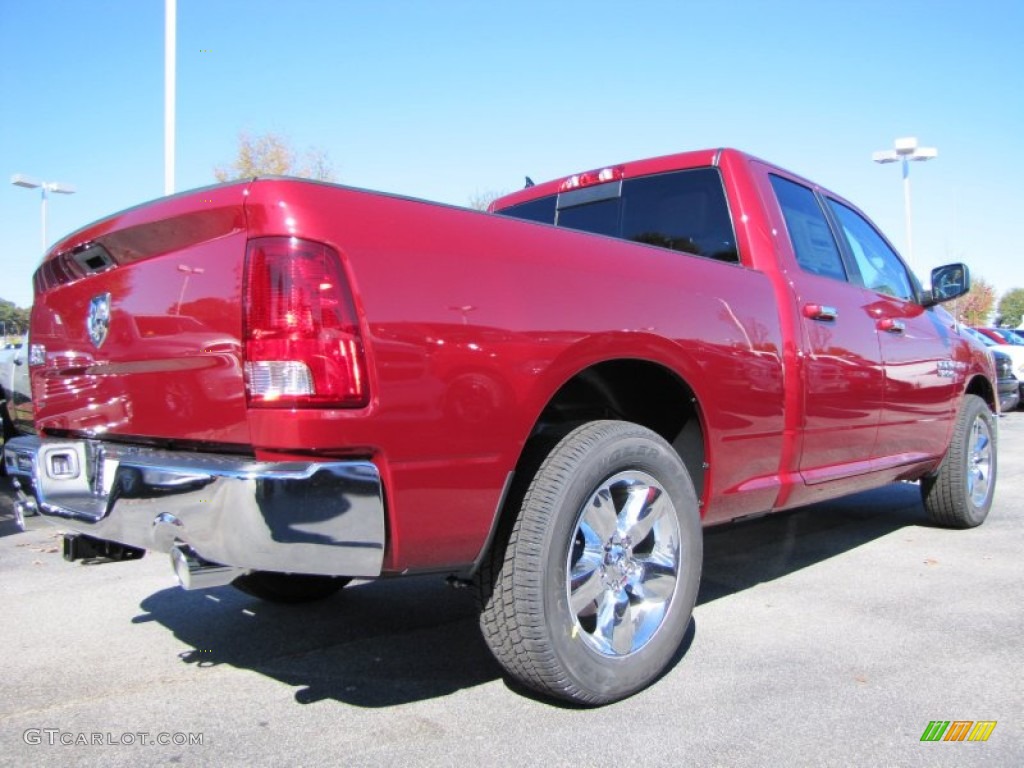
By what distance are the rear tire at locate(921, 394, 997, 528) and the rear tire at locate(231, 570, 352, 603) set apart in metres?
3.61

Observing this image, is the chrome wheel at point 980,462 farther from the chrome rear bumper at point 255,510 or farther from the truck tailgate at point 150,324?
the truck tailgate at point 150,324

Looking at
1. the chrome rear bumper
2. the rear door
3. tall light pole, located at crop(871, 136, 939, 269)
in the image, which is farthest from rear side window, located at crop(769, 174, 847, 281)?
tall light pole, located at crop(871, 136, 939, 269)

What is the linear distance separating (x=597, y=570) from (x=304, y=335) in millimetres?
1171

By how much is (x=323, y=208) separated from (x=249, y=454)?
0.64 metres

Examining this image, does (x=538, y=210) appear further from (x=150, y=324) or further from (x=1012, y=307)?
(x=1012, y=307)

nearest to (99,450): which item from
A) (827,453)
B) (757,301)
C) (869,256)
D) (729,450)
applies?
(729,450)

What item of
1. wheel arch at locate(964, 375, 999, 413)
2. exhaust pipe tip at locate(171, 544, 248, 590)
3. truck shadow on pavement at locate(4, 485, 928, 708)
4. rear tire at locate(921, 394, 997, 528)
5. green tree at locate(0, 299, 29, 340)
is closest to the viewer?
exhaust pipe tip at locate(171, 544, 248, 590)

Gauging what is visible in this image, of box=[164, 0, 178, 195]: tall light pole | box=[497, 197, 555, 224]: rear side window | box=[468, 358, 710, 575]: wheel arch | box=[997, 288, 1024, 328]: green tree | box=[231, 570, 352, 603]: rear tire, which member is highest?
box=[997, 288, 1024, 328]: green tree

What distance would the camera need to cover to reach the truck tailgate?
6.84 feet

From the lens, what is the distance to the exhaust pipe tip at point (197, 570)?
2.05 m

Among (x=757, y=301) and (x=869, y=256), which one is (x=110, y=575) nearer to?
(x=757, y=301)

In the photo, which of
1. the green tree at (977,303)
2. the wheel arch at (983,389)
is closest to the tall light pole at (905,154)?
the wheel arch at (983,389)

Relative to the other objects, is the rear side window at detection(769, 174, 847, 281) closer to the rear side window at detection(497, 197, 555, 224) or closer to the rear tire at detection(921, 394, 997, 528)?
the rear side window at detection(497, 197, 555, 224)

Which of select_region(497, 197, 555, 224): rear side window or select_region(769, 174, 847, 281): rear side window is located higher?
select_region(497, 197, 555, 224): rear side window
